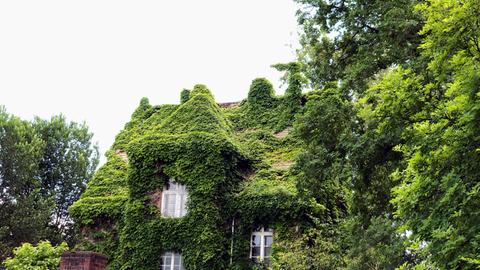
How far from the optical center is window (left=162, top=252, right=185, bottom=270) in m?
20.7

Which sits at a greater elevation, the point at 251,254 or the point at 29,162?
the point at 29,162

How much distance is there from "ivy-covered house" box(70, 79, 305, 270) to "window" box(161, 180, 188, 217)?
0.12ft

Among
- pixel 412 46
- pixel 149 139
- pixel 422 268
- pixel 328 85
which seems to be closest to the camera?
pixel 422 268

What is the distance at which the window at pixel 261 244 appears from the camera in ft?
66.9

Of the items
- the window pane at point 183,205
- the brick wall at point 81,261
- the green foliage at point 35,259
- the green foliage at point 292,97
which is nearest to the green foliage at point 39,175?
the green foliage at point 35,259

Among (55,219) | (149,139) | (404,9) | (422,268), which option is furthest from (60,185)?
(422,268)

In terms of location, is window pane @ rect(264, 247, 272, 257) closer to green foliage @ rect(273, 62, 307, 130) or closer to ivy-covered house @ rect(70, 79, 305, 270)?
ivy-covered house @ rect(70, 79, 305, 270)

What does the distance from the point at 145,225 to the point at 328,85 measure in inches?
340

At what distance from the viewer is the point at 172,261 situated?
20.8 meters

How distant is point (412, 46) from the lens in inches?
607

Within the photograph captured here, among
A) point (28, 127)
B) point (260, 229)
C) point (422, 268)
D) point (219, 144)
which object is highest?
point (28, 127)

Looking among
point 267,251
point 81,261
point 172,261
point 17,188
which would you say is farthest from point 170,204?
point 17,188

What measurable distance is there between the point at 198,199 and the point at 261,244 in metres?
2.74

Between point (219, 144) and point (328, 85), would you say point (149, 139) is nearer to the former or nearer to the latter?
point (219, 144)
